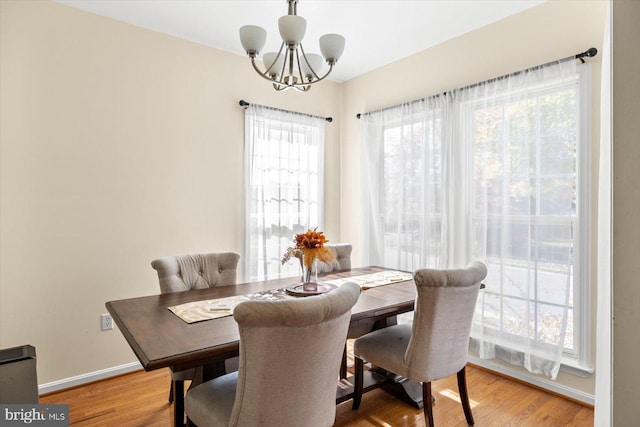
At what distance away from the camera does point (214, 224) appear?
127 inches

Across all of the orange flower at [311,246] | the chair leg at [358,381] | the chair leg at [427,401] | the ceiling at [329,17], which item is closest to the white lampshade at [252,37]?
the ceiling at [329,17]

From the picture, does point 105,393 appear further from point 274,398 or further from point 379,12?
point 379,12

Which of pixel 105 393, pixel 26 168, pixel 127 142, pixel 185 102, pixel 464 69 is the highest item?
pixel 464 69

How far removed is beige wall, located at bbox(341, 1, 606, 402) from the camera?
2.32m

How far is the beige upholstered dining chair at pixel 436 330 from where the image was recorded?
1.78 metres

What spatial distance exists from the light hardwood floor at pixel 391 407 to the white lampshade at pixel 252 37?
7.04ft

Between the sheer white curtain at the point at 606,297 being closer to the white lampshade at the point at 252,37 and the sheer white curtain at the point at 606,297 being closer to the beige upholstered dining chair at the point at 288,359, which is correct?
the beige upholstered dining chair at the point at 288,359

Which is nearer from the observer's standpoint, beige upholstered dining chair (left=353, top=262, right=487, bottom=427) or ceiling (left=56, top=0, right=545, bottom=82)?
beige upholstered dining chair (left=353, top=262, right=487, bottom=427)

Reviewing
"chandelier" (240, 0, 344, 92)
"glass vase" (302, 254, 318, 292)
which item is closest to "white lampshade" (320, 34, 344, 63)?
"chandelier" (240, 0, 344, 92)

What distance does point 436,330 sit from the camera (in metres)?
1.84

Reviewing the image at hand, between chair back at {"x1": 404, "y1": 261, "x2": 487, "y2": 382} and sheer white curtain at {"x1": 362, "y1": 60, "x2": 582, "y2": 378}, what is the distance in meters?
0.81

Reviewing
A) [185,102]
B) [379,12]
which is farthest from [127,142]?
[379,12]

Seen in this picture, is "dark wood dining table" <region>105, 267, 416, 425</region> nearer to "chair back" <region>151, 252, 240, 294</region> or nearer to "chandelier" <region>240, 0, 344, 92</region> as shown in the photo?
"chair back" <region>151, 252, 240, 294</region>

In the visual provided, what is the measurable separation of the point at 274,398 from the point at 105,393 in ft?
6.26
